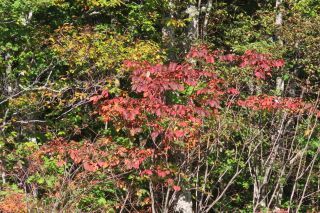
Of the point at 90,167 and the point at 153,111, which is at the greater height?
the point at 153,111

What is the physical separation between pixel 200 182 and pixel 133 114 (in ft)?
6.76

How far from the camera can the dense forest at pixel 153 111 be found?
19.8ft

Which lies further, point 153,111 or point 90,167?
point 90,167

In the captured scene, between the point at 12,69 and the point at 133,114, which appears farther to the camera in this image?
the point at 12,69

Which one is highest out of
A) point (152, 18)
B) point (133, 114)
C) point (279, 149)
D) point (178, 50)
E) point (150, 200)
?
point (152, 18)

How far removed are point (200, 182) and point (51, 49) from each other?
3.58 meters

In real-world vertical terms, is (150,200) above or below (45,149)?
below

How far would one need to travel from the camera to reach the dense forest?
238 inches

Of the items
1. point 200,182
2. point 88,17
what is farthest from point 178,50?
point 200,182

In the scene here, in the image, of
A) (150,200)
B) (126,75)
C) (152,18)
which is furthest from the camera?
(152,18)

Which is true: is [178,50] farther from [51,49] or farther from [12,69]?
[12,69]

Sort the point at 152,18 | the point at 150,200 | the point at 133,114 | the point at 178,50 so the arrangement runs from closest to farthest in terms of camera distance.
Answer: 1. the point at 133,114
2. the point at 150,200
3. the point at 152,18
4. the point at 178,50

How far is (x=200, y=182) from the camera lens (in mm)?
7223

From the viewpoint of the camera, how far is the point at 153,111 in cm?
A: 578
